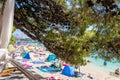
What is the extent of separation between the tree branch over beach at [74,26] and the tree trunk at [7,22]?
0.60m

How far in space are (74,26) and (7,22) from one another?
1018 millimetres

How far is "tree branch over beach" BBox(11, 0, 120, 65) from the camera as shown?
10.1 feet

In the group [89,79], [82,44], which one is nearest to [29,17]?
[82,44]

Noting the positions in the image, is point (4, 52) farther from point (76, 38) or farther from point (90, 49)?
point (90, 49)

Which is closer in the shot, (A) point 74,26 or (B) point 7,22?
(B) point 7,22

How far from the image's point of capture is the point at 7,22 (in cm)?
317

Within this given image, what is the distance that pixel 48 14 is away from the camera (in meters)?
3.88

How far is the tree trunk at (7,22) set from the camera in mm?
3156

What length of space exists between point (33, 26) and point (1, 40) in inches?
35.4

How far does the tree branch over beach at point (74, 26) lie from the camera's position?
3.07 metres

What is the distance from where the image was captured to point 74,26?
3504 millimetres

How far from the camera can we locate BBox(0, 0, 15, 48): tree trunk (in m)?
3.16

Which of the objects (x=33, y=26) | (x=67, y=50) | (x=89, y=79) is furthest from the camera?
(x=89, y=79)

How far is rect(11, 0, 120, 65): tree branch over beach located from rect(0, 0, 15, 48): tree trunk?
0.60 meters
